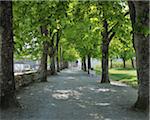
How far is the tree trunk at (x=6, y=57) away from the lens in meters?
12.8

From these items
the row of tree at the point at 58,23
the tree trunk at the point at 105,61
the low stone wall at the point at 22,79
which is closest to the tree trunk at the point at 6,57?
the row of tree at the point at 58,23

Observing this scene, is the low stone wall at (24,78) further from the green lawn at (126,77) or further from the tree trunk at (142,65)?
the tree trunk at (142,65)

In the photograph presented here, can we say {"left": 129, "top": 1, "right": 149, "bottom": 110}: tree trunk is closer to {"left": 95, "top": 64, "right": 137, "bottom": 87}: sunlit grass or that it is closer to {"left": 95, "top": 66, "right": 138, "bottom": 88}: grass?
{"left": 95, "top": 66, "right": 138, "bottom": 88}: grass

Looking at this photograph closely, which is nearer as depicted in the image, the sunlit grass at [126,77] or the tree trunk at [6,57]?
the tree trunk at [6,57]

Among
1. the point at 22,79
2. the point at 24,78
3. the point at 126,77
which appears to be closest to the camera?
the point at 22,79

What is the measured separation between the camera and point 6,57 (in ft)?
42.2

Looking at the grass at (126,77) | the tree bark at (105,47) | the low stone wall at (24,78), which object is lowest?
the grass at (126,77)

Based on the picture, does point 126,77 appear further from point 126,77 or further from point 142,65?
point 142,65

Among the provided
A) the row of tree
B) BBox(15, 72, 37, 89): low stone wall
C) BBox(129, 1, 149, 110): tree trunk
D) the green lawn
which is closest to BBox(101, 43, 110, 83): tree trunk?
the row of tree

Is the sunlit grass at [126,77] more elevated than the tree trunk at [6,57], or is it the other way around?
the tree trunk at [6,57]

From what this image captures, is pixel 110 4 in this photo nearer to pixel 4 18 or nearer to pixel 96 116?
pixel 4 18

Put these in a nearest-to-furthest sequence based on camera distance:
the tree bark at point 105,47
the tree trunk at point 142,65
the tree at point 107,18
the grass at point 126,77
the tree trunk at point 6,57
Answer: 1. the tree trunk at point 142,65
2. the tree trunk at point 6,57
3. the tree at point 107,18
4. the tree bark at point 105,47
5. the grass at point 126,77

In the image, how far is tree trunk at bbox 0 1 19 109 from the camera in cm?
1280

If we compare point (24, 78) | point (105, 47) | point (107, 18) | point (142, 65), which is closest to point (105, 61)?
point (105, 47)
